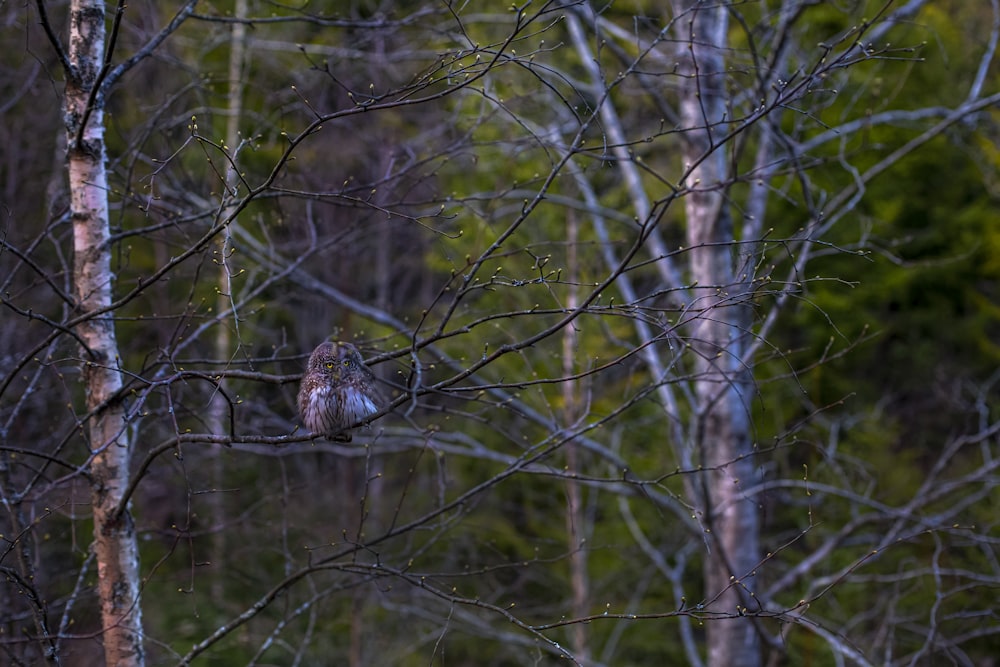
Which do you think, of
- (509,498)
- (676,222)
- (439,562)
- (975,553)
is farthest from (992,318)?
(439,562)

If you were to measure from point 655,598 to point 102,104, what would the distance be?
979 cm

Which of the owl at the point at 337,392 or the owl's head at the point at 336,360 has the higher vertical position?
the owl's head at the point at 336,360

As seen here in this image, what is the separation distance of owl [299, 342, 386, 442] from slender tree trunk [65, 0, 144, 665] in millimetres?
719

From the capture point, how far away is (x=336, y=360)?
350cm

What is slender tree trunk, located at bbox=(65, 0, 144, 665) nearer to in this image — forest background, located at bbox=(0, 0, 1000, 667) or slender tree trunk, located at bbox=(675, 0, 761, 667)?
forest background, located at bbox=(0, 0, 1000, 667)

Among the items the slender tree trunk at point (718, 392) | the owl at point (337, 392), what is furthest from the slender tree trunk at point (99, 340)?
the slender tree trunk at point (718, 392)

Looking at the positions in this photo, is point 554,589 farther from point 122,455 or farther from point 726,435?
point 122,455

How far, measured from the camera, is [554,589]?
11.3m

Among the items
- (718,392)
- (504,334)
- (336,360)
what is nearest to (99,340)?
(336,360)

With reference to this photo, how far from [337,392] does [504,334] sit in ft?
17.2

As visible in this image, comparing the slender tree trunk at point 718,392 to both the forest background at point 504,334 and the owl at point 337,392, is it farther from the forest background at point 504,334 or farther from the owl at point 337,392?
the owl at point 337,392

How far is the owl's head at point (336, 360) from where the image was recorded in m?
3.44

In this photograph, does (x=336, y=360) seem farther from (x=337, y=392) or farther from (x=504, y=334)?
(x=504, y=334)

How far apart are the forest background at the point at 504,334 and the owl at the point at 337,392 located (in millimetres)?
150
